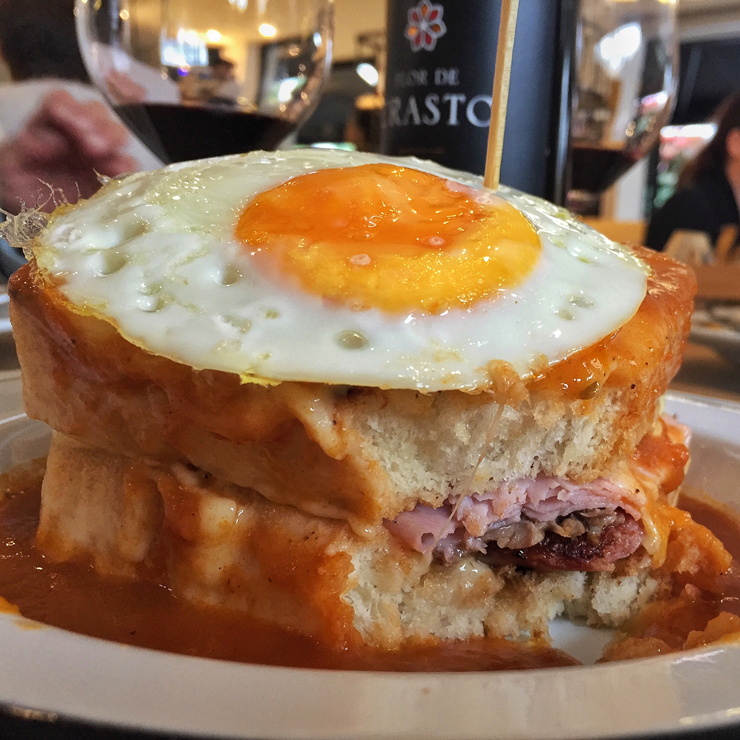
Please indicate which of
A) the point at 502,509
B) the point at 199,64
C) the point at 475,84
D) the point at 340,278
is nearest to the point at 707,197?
the point at 475,84

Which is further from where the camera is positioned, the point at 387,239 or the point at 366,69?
the point at 366,69

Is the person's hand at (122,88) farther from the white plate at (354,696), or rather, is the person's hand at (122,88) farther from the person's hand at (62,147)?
the white plate at (354,696)

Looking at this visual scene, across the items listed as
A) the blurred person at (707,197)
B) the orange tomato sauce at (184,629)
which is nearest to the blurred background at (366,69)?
the blurred person at (707,197)

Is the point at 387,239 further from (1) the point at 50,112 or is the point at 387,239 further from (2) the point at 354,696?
(1) the point at 50,112

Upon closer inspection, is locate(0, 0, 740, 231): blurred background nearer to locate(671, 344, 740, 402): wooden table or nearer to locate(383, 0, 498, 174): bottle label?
locate(383, 0, 498, 174): bottle label

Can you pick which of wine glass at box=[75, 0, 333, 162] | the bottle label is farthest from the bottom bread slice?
the bottle label

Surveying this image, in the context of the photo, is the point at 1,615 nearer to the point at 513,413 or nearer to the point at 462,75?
the point at 513,413
